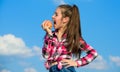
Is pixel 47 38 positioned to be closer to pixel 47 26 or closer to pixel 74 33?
pixel 47 26

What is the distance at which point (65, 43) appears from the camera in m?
5.07

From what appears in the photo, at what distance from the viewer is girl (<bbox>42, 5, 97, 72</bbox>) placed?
16.2 feet

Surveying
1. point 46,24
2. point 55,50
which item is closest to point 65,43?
point 55,50

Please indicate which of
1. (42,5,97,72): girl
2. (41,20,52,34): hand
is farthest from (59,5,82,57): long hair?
(41,20,52,34): hand

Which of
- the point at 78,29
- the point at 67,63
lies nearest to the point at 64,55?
the point at 67,63

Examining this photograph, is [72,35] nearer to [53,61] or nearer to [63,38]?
[63,38]

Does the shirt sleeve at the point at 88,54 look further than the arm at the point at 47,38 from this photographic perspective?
Yes

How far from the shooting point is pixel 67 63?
4934 mm

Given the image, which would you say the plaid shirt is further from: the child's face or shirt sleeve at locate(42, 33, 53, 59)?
the child's face

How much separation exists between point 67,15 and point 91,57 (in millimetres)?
654

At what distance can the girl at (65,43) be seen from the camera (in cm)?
494

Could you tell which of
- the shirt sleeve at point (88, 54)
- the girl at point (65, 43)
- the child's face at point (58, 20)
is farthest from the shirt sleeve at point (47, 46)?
the shirt sleeve at point (88, 54)

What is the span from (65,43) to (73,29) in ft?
0.77

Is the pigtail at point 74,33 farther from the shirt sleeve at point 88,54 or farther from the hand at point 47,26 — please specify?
the hand at point 47,26
